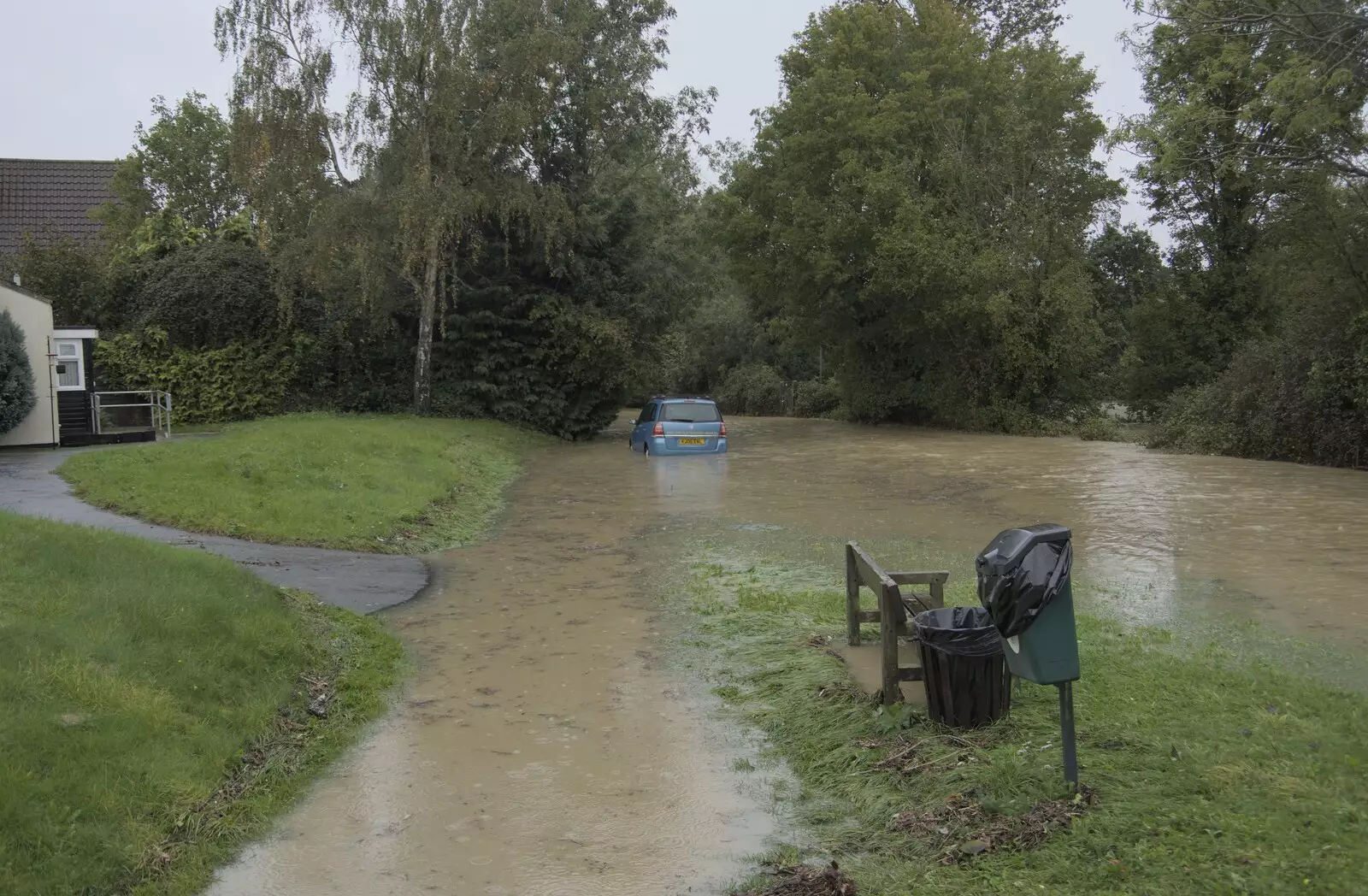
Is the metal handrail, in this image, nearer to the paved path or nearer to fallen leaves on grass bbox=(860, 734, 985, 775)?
the paved path

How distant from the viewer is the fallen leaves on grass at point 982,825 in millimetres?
4387

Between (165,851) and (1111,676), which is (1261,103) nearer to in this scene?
(1111,676)

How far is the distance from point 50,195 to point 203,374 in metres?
20.9

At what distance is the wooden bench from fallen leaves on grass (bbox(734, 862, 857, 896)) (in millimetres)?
1841

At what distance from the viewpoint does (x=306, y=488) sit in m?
14.5

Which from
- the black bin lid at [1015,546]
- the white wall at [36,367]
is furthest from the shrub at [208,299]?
the black bin lid at [1015,546]

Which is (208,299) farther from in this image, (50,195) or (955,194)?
(955,194)

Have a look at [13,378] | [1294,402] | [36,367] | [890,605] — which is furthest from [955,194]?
[890,605]

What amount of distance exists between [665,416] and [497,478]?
521 cm

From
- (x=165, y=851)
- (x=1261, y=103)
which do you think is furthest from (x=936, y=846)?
(x=1261, y=103)

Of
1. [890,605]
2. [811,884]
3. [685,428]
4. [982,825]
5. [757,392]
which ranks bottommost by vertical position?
[811,884]

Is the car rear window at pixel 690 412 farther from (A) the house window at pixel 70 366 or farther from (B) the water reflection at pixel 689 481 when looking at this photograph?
(A) the house window at pixel 70 366

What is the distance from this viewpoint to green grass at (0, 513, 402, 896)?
456cm

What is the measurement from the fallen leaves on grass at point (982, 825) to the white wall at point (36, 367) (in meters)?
21.9
